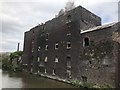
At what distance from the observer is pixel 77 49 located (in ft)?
82.9

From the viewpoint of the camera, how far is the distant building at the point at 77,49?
64.8 ft

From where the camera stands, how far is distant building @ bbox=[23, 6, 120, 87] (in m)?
19.8

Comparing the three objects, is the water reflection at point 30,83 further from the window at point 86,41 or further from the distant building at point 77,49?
the window at point 86,41

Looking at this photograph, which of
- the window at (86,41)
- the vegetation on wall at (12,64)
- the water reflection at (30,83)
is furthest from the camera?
the vegetation on wall at (12,64)

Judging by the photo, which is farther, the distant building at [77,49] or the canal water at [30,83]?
the canal water at [30,83]

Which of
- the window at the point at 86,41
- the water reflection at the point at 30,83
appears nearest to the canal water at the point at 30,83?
the water reflection at the point at 30,83

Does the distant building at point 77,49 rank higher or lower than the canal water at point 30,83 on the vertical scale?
higher

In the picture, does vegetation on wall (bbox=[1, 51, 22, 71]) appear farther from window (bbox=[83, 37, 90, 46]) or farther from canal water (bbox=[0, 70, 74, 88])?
window (bbox=[83, 37, 90, 46])

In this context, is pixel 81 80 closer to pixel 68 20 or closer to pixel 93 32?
pixel 93 32

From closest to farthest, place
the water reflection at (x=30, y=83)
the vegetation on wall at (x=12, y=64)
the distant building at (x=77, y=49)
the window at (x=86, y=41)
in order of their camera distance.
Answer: the distant building at (x=77, y=49)
the water reflection at (x=30, y=83)
the window at (x=86, y=41)
the vegetation on wall at (x=12, y=64)

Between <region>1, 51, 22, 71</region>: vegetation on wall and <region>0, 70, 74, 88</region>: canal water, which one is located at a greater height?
<region>1, 51, 22, 71</region>: vegetation on wall

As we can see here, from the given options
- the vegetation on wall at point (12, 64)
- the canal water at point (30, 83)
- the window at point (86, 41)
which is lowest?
the canal water at point (30, 83)

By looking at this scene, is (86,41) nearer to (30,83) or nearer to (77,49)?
(77,49)

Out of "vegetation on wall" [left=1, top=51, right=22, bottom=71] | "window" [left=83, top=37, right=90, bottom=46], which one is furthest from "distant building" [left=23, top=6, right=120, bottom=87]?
"vegetation on wall" [left=1, top=51, right=22, bottom=71]
